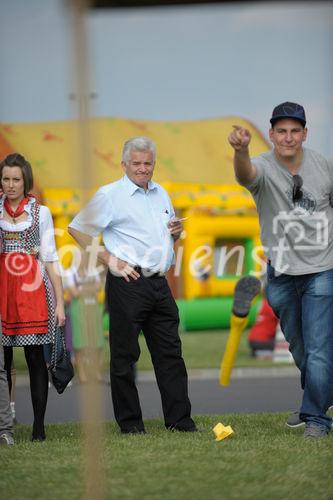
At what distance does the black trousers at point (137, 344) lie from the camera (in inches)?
289

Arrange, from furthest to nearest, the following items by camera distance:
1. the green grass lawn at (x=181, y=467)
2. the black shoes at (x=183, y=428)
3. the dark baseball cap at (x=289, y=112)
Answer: the black shoes at (x=183, y=428) → the dark baseball cap at (x=289, y=112) → the green grass lawn at (x=181, y=467)

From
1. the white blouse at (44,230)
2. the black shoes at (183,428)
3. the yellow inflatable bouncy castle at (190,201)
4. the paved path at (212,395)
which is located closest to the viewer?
the white blouse at (44,230)

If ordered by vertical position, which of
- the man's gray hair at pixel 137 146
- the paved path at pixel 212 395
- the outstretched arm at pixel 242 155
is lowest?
the paved path at pixel 212 395

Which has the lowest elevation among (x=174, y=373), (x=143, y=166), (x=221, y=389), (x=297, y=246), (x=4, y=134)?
(x=221, y=389)

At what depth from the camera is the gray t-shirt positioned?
22.8 feet

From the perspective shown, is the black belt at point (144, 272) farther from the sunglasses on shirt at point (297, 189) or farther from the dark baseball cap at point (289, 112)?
the dark baseball cap at point (289, 112)

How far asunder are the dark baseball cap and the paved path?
3034 millimetres

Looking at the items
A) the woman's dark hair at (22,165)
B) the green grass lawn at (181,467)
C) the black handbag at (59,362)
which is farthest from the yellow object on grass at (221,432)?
the woman's dark hair at (22,165)

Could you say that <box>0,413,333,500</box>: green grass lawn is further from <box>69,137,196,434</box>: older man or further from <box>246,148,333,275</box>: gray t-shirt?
<box>246,148,333,275</box>: gray t-shirt

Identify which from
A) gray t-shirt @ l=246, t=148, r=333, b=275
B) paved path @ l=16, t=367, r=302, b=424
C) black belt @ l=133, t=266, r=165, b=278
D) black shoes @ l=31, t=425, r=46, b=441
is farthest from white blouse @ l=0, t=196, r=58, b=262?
paved path @ l=16, t=367, r=302, b=424

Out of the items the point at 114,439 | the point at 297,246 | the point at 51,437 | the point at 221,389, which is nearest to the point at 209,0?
the point at 297,246

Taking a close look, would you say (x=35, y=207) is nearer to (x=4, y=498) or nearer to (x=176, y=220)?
(x=176, y=220)

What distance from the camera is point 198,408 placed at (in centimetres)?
1003

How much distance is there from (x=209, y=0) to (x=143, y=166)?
3.26 metres
